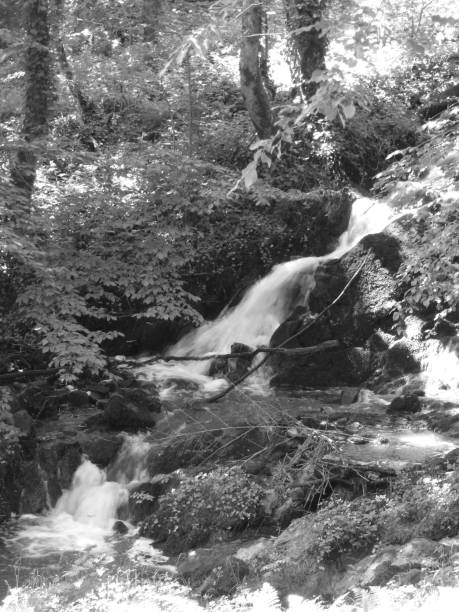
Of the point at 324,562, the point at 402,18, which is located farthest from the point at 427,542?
A: the point at 402,18

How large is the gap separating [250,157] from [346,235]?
111 inches

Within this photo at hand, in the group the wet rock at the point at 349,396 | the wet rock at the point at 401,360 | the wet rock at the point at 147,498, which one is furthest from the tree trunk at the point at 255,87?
the wet rock at the point at 147,498

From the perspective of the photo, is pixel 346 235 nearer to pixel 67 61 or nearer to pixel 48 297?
pixel 48 297

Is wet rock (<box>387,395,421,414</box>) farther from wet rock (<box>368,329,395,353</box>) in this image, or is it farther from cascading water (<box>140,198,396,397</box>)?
cascading water (<box>140,198,396,397</box>)

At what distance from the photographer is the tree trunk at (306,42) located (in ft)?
46.5

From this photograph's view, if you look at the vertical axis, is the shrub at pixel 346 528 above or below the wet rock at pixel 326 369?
below

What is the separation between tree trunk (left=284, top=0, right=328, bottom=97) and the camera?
46.5 feet

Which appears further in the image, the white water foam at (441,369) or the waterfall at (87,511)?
the white water foam at (441,369)

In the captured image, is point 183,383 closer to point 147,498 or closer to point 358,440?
point 147,498

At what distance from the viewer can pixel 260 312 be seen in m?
11.7

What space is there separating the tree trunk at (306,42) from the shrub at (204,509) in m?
10.3

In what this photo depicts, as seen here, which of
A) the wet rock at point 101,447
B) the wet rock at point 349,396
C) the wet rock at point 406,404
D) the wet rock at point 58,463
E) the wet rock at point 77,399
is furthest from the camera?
the wet rock at point 77,399

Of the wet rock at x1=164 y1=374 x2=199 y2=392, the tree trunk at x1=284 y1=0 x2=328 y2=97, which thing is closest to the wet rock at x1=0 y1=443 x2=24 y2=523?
the wet rock at x1=164 y1=374 x2=199 y2=392

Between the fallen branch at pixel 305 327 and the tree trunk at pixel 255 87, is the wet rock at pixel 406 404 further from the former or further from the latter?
the tree trunk at pixel 255 87
